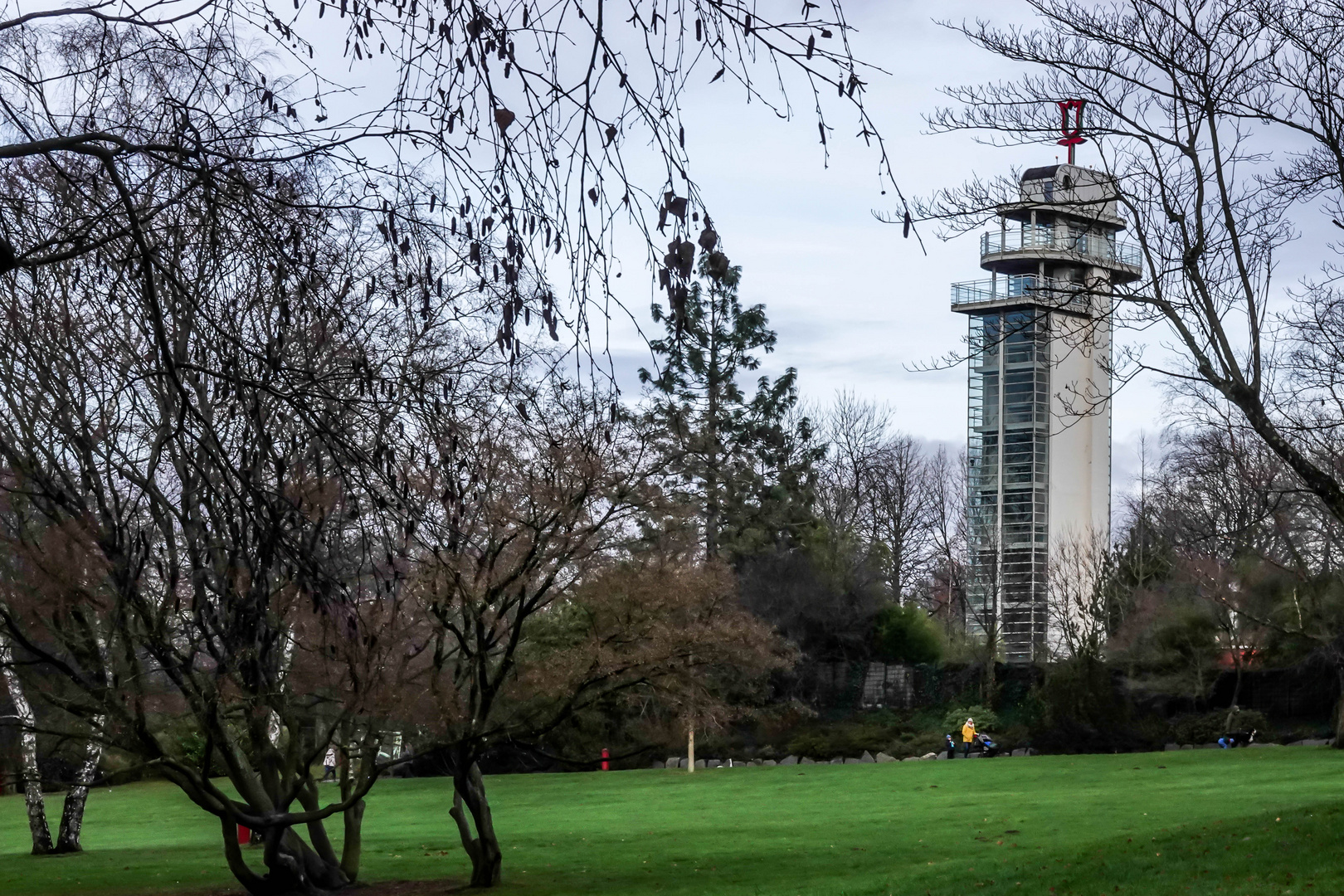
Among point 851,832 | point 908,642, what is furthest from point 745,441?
point 851,832

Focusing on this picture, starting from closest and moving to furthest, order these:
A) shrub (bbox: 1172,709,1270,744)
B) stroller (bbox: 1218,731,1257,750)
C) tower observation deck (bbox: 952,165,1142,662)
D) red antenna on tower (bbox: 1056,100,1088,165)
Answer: red antenna on tower (bbox: 1056,100,1088,165) < stroller (bbox: 1218,731,1257,750) < shrub (bbox: 1172,709,1270,744) < tower observation deck (bbox: 952,165,1142,662)

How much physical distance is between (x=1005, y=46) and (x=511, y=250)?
884 centimetres

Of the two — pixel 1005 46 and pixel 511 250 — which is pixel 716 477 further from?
pixel 511 250

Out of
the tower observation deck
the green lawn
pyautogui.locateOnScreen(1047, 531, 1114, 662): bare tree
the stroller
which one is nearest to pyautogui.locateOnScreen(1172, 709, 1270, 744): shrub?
the stroller

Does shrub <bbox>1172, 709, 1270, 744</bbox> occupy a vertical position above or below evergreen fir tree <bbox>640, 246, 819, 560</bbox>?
below

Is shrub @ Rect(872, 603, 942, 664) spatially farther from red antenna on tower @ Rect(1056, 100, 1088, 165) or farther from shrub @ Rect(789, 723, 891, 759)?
red antenna on tower @ Rect(1056, 100, 1088, 165)

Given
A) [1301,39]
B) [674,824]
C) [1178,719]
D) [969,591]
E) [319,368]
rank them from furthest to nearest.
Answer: [969,591]
[1178,719]
[674,824]
[1301,39]
[319,368]

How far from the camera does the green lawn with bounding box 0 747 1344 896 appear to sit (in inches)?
568

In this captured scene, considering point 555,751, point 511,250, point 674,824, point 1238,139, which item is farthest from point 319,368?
point 555,751

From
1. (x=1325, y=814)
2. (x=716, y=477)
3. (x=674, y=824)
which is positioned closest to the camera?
(x=1325, y=814)

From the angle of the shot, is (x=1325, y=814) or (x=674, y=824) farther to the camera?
(x=674, y=824)

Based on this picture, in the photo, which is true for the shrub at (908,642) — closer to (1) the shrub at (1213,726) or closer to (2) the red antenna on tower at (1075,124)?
(1) the shrub at (1213,726)

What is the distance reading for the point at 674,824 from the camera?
2427cm

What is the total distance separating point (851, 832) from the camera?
21500mm
